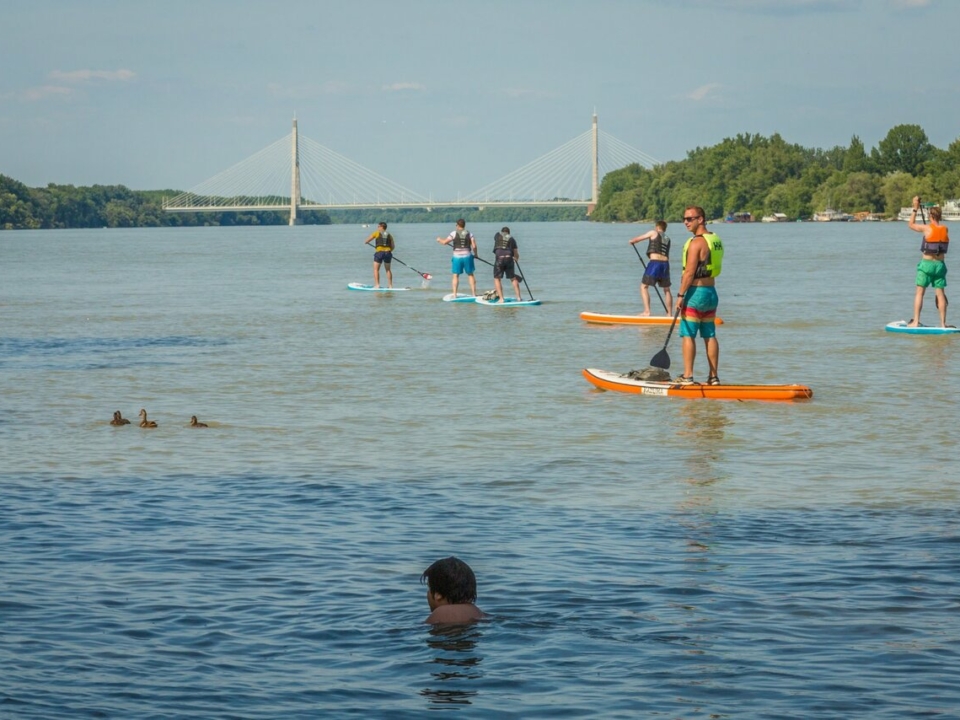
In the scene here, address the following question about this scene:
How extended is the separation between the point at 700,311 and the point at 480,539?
719 cm

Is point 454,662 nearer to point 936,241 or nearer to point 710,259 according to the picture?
point 710,259

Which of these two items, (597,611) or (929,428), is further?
(929,428)

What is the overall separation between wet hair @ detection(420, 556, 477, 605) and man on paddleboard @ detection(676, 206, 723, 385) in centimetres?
843

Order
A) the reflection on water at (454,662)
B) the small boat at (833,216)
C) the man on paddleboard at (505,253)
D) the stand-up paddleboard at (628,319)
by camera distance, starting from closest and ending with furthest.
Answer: the reflection on water at (454,662) → the stand-up paddleboard at (628,319) → the man on paddleboard at (505,253) → the small boat at (833,216)

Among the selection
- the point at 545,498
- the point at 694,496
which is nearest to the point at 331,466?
the point at 545,498

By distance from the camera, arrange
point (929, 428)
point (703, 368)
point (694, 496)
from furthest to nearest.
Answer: point (703, 368) → point (929, 428) → point (694, 496)

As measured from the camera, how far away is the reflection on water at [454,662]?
6.82m

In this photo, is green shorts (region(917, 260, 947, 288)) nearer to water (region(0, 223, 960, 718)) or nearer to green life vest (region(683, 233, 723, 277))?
water (region(0, 223, 960, 718))

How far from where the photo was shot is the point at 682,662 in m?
7.19

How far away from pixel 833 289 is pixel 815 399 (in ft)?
76.6

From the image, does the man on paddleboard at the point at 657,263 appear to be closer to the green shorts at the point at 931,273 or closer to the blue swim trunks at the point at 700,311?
the green shorts at the point at 931,273

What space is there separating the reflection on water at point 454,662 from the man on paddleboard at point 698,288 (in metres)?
8.57

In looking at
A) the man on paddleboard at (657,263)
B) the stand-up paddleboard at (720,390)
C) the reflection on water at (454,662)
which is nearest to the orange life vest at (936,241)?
the man on paddleboard at (657,263)

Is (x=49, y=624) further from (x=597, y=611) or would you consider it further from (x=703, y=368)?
(x=703, y=368)
